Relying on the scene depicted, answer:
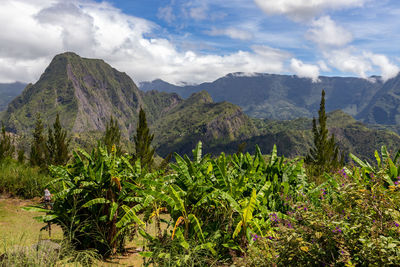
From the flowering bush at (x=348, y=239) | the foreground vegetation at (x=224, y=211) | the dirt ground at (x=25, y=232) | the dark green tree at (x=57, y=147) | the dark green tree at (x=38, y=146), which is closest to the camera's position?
the flowering bush at (x=348, y=239)

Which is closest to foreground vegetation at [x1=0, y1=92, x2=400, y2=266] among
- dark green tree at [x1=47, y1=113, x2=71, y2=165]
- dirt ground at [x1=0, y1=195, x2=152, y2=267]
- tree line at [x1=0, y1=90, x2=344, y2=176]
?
dirt ground at [x1=0, y1=195, x2=152, y2=267]

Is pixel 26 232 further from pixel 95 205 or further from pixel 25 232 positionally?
pixel 95 205

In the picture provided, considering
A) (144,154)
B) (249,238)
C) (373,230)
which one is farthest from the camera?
(144,154)

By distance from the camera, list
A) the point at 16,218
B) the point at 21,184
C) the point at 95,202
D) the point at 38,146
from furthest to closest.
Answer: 1. the point at 38,146
2. the point at 21,184
3. the point at 16,218
4. the point at 95,202

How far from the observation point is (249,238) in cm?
439

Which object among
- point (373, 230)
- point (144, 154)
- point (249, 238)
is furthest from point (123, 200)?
point (144, 154)

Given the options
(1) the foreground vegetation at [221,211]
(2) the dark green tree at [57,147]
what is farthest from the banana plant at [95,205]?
(2) the dark green tree at [57,147]

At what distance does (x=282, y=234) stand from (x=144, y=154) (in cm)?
1524

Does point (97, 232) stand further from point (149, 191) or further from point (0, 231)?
point (0, 231)

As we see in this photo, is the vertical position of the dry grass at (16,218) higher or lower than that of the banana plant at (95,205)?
lower

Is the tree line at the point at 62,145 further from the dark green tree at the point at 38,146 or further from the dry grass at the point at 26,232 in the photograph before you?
the dry grass at the point at 26,232

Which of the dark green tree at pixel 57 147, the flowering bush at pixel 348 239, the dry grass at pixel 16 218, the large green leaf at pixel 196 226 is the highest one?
the flowering bush at pixel 348 239

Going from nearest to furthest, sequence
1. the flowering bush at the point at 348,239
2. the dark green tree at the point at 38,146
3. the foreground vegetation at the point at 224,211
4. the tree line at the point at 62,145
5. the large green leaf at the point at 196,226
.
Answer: the flowering bush at the point at 348,239
the foreground vegetation at the point at 224,211
the large green leaf at the point at 196,226
the tree line at the point at 62,145
the dark green tree at the point at 38,146

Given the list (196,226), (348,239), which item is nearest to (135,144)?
(196,226)
